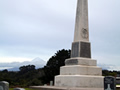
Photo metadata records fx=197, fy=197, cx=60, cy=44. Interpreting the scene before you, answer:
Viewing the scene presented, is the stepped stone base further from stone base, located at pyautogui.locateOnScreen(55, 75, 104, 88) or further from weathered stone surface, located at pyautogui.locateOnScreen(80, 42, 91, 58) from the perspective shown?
weathered stone surface, located at pyautogui.locateOnScreen(80, 42, 91, 58)

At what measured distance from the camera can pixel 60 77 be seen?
1486 centimetres

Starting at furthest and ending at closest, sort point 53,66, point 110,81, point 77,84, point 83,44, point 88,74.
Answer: point 53,66
point 83,44
point 88,74
point 77,84
point 110,81

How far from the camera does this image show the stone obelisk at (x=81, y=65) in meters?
13.7

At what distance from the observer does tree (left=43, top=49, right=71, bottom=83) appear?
28.6m

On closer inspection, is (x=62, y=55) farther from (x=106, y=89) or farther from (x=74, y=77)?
(x=106, y=89)

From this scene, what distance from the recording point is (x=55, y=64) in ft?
96.7

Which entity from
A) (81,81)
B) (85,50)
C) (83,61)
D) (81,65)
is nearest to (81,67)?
(81,65)

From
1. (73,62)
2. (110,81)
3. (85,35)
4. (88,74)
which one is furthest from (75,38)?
(110,81)

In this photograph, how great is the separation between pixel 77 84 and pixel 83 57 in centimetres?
260

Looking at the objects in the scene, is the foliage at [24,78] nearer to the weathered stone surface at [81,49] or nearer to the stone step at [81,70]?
the stone step at [81,70]

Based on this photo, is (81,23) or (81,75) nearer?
(81,75)

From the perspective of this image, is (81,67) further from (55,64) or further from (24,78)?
(24,78)

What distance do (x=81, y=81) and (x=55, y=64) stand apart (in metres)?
16.1

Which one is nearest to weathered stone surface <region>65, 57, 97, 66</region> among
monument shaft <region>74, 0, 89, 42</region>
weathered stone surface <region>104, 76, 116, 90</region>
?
monument shaft <region>74, 0, 89, 42</region>
